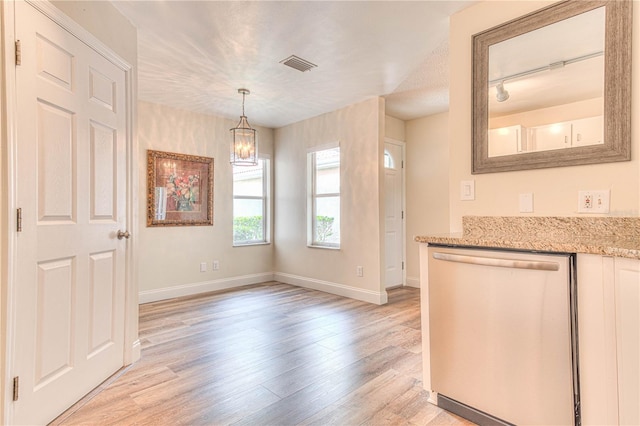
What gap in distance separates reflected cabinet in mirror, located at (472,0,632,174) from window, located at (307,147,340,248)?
2580 millimetres

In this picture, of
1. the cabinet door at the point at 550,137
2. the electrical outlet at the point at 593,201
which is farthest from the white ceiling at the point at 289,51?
the electrical outlet at the point at 593,201

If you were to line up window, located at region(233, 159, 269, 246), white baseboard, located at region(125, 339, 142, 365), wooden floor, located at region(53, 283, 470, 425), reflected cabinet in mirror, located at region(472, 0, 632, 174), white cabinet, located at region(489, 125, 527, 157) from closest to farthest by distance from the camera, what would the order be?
→ reflected cabinet in mirror, located at region(472, 0, 632, 174)
wooden floor, located at region(53, 283, 470, 425)
white cabinet, located at region(489, 125, 527, 157)
white baseboard, located at region(125, 339, 142, 365)
window, located at region(233, 159, 269, 246)

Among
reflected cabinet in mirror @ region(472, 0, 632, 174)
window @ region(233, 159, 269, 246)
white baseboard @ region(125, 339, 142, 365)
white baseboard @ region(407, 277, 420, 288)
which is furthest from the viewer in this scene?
window @ region(233, 159, 269, 246)

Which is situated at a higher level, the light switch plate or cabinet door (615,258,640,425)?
the light switch plate

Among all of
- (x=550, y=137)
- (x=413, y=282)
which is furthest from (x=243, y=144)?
(x=413, y=282)

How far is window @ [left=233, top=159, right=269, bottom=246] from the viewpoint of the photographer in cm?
502

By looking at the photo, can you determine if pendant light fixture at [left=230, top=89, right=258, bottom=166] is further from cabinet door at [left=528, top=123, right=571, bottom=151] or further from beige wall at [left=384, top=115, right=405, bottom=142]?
cabinet door at [left=528, top=123, right=571, bottom=151]

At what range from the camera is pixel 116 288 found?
2.21 m

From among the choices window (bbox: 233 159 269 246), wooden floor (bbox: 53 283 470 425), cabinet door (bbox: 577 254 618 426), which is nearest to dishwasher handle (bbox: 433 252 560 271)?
cabinet door (bbox: 577 254 618 426)

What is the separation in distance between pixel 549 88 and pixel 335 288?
10.9 ft

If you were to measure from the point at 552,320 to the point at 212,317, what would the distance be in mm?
3001

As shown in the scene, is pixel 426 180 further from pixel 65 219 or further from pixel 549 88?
pixel 65 219

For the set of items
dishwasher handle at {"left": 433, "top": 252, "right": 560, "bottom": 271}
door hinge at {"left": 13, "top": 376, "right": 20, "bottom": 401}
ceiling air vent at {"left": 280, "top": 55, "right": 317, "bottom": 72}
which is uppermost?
ceiling air vent at {"left": 280, "top": 55, "right": 317, "bottom": 72}

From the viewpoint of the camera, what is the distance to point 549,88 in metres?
1.87
